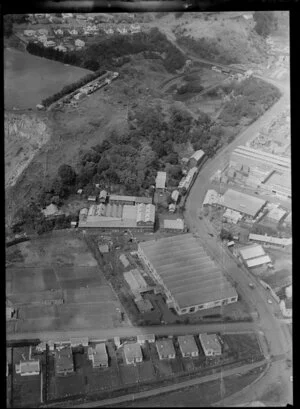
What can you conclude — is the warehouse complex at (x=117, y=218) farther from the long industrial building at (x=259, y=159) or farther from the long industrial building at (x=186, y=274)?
the long industrial building at (x=259, y=159)

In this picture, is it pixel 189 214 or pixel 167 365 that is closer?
pixel 167 365

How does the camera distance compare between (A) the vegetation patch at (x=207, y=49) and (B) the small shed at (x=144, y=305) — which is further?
(A) the vegetation patch at (x=207, y=49)

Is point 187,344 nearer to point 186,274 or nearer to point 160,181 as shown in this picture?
point 186,274

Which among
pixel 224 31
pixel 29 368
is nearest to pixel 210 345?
pixel 29 368

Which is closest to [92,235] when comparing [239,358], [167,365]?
[167,365]

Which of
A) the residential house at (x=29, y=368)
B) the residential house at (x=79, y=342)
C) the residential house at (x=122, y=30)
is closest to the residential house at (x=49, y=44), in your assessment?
the residential house at (x=122, y=30)

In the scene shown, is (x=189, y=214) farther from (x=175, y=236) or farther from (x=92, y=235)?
(x=92, y=235)
